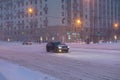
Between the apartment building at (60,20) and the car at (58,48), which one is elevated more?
the apartment building at (60,20)

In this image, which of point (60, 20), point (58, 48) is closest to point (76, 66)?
point (58, 48)

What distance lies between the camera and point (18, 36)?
12181cm

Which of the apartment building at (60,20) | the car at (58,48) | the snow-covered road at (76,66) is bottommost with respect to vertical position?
the snow-covered road at (76,66)

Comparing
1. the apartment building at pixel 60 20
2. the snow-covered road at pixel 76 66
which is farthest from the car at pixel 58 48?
the apartment building at pixel 60 20

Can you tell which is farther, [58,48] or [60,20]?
[60,20]

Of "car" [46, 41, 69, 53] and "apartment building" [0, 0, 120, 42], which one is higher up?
"apartment building" [0, 0, 120, 42]

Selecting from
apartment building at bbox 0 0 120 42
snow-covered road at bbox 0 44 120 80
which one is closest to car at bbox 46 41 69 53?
snow-covered road at bbox 0 44 120 80

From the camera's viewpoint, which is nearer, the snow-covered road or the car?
the snow-covered road

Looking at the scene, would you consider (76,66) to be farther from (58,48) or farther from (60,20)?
(60,20)

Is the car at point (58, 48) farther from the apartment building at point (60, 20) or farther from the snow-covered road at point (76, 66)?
the apartment building at point (60, 20)

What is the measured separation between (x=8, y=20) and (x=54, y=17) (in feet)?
110

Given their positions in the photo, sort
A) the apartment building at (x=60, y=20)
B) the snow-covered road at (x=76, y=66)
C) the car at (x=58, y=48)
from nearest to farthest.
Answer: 1. the snow-covered road at (x=76, y=66)
2. the car at (x=58, y=48)
3. the apartment building at (x=60, y=20)

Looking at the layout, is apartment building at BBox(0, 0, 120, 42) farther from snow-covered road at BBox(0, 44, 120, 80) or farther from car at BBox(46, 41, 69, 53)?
snow-covered road at BBox(0, 44, 120, 80)

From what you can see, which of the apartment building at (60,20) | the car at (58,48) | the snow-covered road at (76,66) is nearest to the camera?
the snow-covered road at (76,66)
